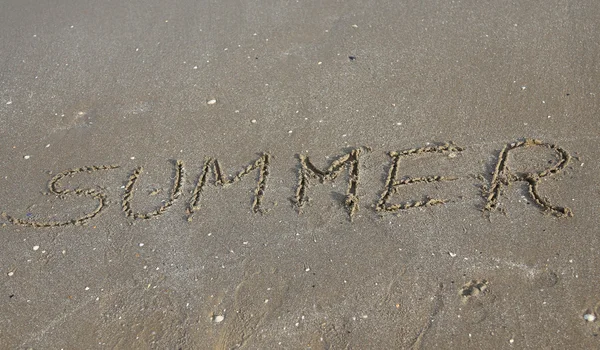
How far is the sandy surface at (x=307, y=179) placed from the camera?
320 cm

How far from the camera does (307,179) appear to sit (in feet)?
12.9

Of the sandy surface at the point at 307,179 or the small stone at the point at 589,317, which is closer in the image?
the small stone at the point at 589,317

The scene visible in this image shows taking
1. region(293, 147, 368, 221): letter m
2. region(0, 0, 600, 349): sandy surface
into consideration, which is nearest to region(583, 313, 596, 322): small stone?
region(0, 0, 600, 349): sandy surface

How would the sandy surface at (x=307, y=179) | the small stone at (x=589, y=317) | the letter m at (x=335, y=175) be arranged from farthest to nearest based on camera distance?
1. the letter m at (x=335, y=175)
2. the sandy surface at (x=307, y=179)
3. the small stone at (x=589, y=317)

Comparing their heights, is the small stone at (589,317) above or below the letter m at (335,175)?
below

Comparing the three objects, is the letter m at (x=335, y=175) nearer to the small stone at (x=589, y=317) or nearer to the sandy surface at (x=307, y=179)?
the sandy surface at (x=307, y=179)

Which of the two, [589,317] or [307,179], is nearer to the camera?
[589,317]

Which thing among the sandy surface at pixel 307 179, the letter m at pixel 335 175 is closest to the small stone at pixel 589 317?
the sandy surface at pixel 307 179

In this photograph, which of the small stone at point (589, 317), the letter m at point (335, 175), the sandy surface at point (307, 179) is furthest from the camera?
the letter m at point (335, 175)

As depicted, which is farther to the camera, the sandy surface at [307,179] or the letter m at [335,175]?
the letter m at [335,175]

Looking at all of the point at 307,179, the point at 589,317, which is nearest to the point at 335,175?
the point at 307,179

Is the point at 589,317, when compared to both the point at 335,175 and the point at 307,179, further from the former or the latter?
the point at 307,179

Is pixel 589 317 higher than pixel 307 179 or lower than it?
lower

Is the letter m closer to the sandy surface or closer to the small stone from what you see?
the sandy surface
